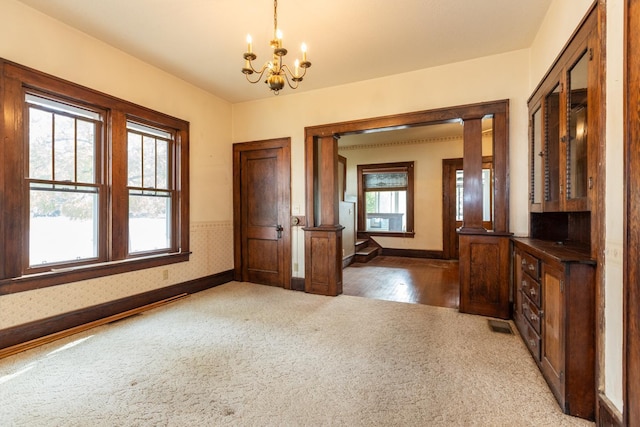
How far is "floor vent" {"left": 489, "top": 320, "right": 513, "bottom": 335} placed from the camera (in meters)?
2.74

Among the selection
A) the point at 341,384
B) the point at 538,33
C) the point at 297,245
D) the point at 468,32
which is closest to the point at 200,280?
the point at 297,245

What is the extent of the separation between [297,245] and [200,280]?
4.95 feet

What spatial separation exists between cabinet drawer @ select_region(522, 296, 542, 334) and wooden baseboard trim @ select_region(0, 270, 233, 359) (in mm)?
3875

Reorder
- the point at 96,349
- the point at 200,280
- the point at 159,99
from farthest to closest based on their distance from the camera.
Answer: the point at 200,280 < the point at 159,99 < the point at 96,349

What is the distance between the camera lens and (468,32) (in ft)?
9.30

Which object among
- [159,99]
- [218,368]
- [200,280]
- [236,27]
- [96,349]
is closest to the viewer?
[218,368]

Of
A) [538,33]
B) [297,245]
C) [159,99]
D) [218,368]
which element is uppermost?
[538,33]

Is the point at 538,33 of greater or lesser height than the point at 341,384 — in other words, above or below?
above

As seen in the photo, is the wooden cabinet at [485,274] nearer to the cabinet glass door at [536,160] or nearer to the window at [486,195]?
the cabinet glass door at [536,160]

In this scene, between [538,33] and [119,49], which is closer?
[538,33]

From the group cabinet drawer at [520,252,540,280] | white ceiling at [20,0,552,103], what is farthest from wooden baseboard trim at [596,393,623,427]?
white ceiling at [20,0,552,103]

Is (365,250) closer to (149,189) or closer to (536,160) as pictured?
(536,160)

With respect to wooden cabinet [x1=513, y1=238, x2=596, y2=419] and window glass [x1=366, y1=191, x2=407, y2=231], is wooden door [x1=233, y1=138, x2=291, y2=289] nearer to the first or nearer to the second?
wooden cabinet [x1=513, y1=238, x2=596, y2=419]

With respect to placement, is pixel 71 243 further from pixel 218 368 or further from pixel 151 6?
pixel 151 6
